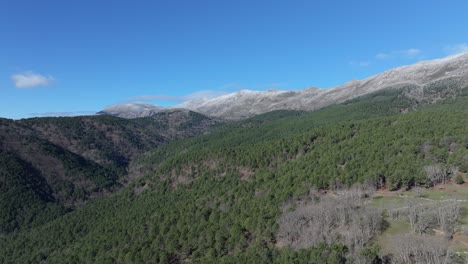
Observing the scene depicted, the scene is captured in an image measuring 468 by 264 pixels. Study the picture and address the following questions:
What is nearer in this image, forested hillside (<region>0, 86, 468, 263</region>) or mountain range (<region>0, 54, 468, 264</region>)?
mountain range (<region>0, 54, 468, 264</region>)

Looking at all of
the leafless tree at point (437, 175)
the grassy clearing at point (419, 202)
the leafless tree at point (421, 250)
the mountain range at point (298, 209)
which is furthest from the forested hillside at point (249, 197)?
the leafless tree at point (421, 250)

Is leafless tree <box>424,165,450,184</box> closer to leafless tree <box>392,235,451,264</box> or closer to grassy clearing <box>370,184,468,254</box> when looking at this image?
grassy clearing <box>370,184,468,254</box>

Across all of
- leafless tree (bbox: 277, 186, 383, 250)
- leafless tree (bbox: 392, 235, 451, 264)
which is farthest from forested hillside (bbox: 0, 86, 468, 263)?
leafless tree (bbox: 392, 235, 451, 264)

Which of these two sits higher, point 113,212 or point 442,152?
point 442,152

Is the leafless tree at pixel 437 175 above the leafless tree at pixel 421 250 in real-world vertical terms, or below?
above

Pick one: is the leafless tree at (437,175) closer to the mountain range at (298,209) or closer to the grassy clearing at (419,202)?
the mountain range at (298,209)

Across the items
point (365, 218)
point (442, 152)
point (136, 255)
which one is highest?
point (442, 152)

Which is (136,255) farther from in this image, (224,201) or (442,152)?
(442,152)

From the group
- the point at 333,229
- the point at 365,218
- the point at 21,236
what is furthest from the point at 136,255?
the point at 21,236
